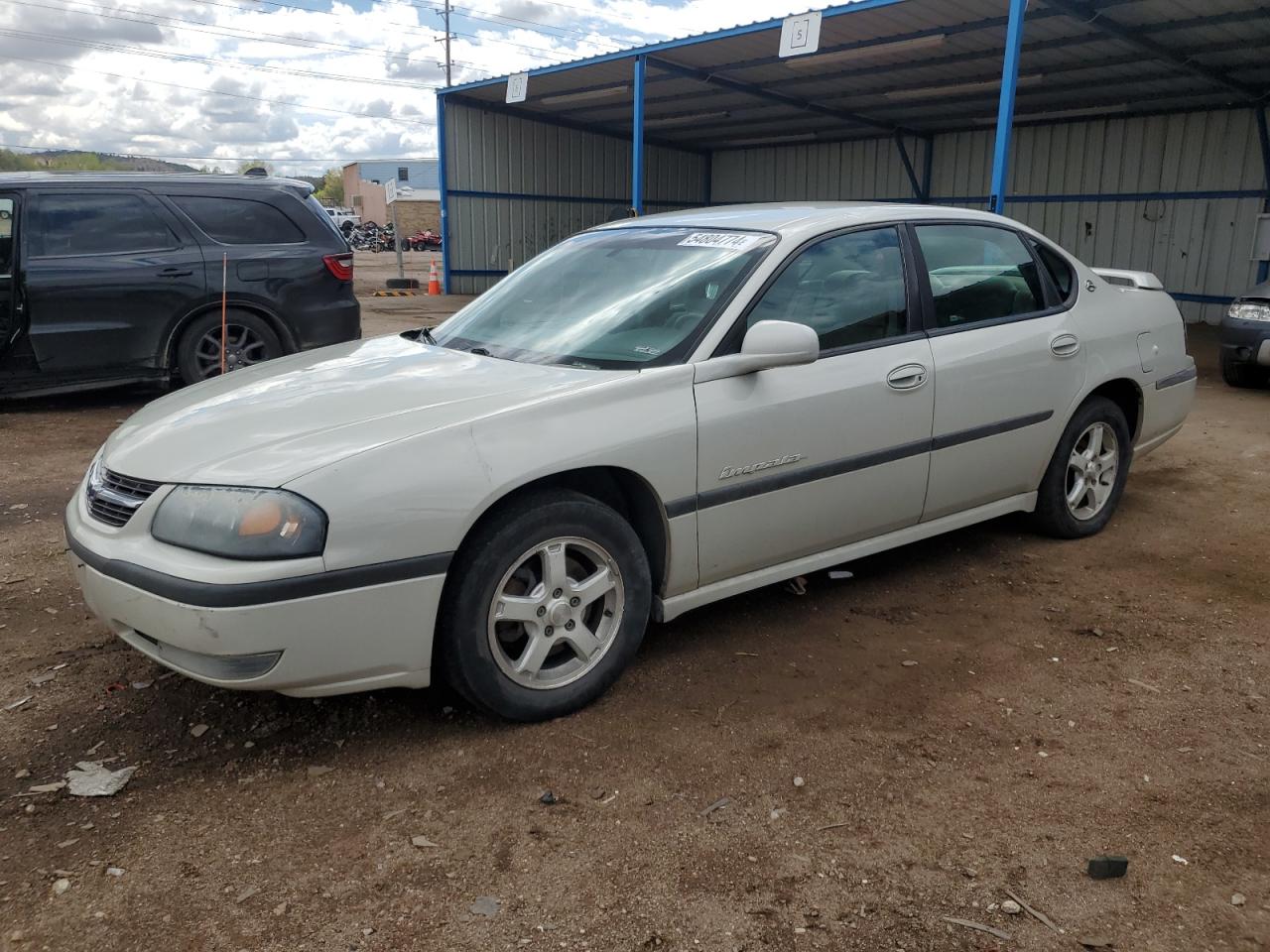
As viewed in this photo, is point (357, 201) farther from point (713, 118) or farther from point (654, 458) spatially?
point (654, 458)

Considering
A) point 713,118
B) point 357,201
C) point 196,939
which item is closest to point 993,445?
point 196,939

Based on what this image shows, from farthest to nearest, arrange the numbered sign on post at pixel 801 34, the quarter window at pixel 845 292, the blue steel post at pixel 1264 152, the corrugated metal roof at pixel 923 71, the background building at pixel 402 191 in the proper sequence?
1. the background building at pixel 402 191
2. the blue steel post at pixel 1264 152
3. the corrugated metal roof at pixel 923 71
4. the numbered sign on post at pixel 801 34
5. the quarter window at pixel 845 292

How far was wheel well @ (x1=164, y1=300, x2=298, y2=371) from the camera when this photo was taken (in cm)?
757

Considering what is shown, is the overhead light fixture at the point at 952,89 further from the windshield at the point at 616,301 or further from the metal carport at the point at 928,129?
the windshield at the point at 616,301

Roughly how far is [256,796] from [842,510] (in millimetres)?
2147

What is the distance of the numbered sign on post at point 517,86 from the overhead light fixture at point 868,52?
4.65 m

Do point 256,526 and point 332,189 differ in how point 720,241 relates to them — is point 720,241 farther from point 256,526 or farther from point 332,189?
point 332,189

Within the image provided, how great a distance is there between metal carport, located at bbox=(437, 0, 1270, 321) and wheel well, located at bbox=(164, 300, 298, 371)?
6711 millimetres

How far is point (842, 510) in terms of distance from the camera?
3.66 meters

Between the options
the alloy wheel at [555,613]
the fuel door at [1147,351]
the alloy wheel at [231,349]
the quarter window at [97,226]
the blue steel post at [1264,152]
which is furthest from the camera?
the blue steel post at [1264,152]

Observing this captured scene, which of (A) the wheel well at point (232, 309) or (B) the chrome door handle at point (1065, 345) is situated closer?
(B) the chrome door handle at point (1065, 345)

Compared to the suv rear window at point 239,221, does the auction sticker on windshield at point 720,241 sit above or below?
below

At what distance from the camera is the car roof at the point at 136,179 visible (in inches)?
290

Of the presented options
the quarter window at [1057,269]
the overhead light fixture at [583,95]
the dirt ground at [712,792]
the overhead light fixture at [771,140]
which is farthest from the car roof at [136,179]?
the overhead light fixture at [771,140]
